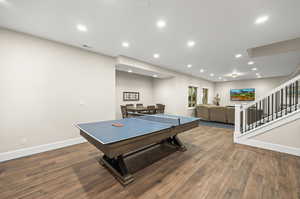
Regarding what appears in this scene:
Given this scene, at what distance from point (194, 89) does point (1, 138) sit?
903 cm

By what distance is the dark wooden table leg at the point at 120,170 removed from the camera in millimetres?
1859

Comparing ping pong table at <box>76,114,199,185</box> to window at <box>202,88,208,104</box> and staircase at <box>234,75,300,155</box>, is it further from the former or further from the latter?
window at <box>202,88,208,104</box>

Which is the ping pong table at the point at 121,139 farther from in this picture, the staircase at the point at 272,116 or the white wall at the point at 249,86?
the white wall at the point at 249,86

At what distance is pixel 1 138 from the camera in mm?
2508

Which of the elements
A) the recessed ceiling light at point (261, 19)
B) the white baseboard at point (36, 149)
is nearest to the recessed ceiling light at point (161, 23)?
the recessed ceiling light at point (261, 19)

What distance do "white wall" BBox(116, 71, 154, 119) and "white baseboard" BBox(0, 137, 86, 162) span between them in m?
3.09

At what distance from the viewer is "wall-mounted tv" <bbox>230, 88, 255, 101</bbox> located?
908 cm

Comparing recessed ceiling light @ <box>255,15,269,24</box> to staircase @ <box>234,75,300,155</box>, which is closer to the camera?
recessed ceiling light @ <box>255,15,269,24</box>

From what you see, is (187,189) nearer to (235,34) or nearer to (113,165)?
(113,165)

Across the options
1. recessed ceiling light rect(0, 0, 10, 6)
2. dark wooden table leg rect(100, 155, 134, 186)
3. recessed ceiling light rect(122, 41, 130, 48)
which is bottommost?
dark wooden table leg rect(100, 155, 134, 186)

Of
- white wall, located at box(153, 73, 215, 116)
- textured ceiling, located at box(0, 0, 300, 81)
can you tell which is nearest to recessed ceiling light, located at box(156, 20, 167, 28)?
textured ceiling, located at box(0, 0, 300, 81)

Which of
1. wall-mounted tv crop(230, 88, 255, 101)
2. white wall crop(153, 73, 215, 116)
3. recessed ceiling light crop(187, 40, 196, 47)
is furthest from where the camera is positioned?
wall-mounted tv crop(230, 88, 255, 101)

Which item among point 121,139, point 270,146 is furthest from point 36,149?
point 270,146

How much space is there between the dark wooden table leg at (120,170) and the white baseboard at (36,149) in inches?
70.8
